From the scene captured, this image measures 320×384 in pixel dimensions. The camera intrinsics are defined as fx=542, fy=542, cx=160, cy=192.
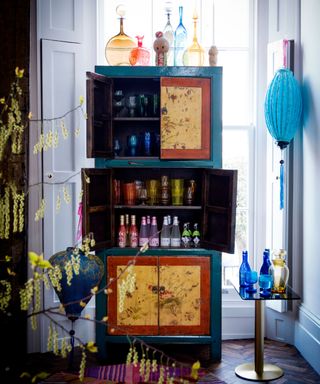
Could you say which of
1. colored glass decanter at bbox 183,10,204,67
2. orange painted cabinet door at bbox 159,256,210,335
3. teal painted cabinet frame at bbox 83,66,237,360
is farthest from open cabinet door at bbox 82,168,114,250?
colored glass decanter at bbox 183,10,204,67

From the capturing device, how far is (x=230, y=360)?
12.9 ft

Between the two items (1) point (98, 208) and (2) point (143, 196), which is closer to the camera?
(1) point (98, 208)

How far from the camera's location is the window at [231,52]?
4.39 meters

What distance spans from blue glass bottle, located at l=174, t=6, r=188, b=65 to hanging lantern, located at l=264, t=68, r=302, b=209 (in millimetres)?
719

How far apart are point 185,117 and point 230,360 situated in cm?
178

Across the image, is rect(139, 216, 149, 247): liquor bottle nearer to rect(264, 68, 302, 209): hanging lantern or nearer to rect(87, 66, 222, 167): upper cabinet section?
rect(87, 66, 222, 167): upper cabinet section

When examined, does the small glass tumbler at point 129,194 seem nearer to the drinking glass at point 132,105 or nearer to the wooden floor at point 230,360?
the drinking glass at point 132,105


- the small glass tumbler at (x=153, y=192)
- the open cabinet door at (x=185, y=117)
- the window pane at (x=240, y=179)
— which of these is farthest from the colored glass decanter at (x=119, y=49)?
the window pane at (x=240, y=179)

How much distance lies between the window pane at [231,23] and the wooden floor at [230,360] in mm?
2415

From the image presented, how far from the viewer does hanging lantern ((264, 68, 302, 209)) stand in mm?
3793

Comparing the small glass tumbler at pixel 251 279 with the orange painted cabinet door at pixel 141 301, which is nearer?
the small glass tumbler at pixel 251 279

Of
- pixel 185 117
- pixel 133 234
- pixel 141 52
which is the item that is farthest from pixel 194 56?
pixel 133 234

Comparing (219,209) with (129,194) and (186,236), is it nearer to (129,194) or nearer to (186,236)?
(186,236)

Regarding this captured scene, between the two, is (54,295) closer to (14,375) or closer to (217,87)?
(14,375)
